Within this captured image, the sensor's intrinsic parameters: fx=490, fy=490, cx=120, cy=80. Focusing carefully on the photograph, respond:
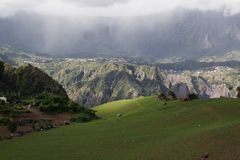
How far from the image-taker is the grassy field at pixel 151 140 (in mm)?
46688

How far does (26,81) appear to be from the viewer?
184000 mm

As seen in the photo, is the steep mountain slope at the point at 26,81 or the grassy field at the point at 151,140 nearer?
the grassy field at the point at 151,140

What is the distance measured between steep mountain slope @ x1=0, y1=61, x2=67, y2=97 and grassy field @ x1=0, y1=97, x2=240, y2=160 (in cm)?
9863

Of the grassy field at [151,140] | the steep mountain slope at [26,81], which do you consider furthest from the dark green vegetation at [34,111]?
the grassy field at [151,140]

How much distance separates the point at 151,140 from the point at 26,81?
132364 mm

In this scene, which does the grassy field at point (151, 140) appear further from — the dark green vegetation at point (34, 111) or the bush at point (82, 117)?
the bush at point (82, 117)

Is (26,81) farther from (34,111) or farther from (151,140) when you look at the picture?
(151,140)

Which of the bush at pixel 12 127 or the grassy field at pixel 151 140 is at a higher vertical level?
the grassy field at pixel 151 140

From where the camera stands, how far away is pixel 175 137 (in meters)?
56.5

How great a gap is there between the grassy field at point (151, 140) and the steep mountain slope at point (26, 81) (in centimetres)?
9863

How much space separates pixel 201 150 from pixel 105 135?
25.4m

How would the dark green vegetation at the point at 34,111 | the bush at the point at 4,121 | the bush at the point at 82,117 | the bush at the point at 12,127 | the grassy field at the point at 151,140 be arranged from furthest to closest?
the bush at the point at 82,117 < the dark green vegetation at the point at 34,111 < the bush at the point at 4,121 < the bush at the point at 12,127 < the grassy field at the point at 151,140

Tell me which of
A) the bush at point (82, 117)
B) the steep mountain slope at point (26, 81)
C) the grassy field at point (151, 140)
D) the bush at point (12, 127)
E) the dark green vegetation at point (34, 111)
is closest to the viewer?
the grassy field at point (151, 140)

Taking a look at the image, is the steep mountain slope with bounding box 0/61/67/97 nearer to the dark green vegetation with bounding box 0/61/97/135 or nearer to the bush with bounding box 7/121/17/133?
the dark green vegetation with bounding box 0/61/97/135
